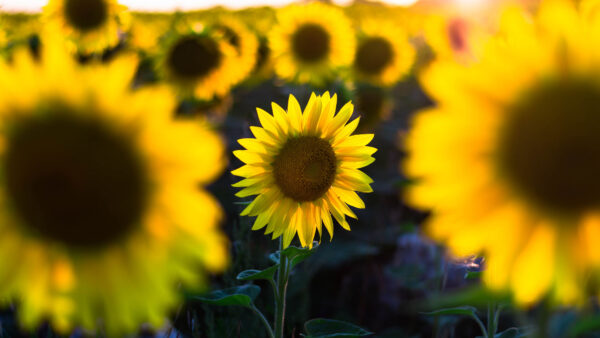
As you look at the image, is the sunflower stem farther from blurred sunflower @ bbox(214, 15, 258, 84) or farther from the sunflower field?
blurred sunflower @ bbox(214, 15, 258, 84)

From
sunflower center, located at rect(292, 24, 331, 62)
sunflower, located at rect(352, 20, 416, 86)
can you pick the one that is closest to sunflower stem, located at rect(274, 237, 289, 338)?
sunflower center, located at rect(292, 24, 331, 62)

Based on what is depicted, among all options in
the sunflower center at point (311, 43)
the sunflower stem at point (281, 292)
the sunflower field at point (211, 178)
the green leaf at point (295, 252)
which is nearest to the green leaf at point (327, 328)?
the sunflower stem at point (281, 292)

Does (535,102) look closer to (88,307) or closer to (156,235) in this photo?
(156,235)

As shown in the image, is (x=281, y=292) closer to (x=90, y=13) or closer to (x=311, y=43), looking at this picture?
(x=90, y=13)

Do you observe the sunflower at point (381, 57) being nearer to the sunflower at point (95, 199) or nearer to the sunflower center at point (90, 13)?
the sunflower center at point (90, 13)

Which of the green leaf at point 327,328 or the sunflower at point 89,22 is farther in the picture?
the sunflower at point 89,22

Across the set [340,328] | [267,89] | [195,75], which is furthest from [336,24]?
[340,328]

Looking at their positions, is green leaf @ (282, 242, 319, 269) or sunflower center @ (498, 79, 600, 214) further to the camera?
green leaf @ (282, 242, 319, 269)
